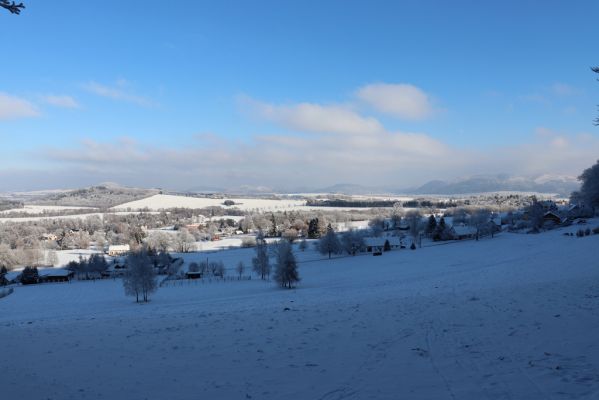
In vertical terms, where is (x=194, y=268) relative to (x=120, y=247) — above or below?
below

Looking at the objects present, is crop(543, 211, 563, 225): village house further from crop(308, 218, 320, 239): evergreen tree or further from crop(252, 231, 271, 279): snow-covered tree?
crop(252, 231, 271, 279): snow-covered tree

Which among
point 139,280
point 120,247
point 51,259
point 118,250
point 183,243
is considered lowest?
point 118,250

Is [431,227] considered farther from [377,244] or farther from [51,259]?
[51,259]

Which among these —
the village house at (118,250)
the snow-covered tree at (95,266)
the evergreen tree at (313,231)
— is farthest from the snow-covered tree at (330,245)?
the village house at (118,250)

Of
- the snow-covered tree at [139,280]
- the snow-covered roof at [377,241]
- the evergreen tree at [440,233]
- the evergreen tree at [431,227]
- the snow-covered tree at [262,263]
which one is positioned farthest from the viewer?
the evergreen tree at [431,227]

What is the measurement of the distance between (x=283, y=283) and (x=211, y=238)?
8441cm

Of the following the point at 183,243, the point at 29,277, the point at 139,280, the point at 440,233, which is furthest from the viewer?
the point at 183,243

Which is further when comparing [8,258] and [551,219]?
[551,219]

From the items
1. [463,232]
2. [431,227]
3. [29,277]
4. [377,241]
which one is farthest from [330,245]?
[29,277]

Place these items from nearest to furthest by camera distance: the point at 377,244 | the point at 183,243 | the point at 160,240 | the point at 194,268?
the point at 194,268 → the point at 377,244 → the point at 183,243 → the point at 160,240

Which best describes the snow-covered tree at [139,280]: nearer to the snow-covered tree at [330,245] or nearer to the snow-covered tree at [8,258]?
the snow-covered tree at [330,245]

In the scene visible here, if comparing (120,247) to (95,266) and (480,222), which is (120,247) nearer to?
(95,266)

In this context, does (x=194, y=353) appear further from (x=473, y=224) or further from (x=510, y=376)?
(x=473, y=224)

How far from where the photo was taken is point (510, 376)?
8.72 m
